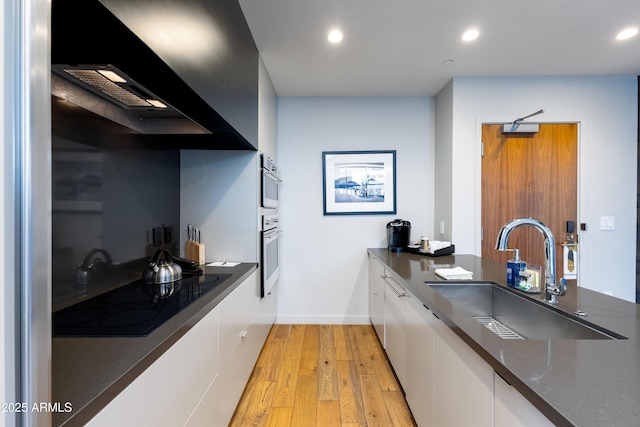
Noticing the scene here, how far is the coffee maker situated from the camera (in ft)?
9.56

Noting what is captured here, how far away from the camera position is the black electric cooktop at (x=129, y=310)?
0.96m

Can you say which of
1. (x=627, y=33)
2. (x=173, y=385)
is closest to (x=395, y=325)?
(x=173, y=385)

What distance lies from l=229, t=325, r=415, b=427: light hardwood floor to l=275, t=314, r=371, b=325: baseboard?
311 mm

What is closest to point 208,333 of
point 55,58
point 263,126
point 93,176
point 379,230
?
point 93,176

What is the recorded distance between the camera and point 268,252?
8.06ft

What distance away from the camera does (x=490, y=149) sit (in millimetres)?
2771

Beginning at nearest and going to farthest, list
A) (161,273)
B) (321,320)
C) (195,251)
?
(161,273) < (195,251) < (321,320)

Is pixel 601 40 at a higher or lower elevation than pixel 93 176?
higher

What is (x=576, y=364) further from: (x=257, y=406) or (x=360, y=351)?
(x=360, y=351)

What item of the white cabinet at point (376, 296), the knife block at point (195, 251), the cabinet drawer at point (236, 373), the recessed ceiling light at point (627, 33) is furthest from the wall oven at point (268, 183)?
the recessed ceiling light at point (627, 33)

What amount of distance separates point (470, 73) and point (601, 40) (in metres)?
0.88

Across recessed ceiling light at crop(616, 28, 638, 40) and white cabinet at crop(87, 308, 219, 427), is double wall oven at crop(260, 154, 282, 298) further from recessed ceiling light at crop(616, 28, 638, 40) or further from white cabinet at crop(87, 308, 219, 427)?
recessed ceiling light at crop(616, 28, 638, 40)

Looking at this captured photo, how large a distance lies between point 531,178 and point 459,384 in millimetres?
2457

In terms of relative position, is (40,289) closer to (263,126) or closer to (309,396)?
(309,396)
